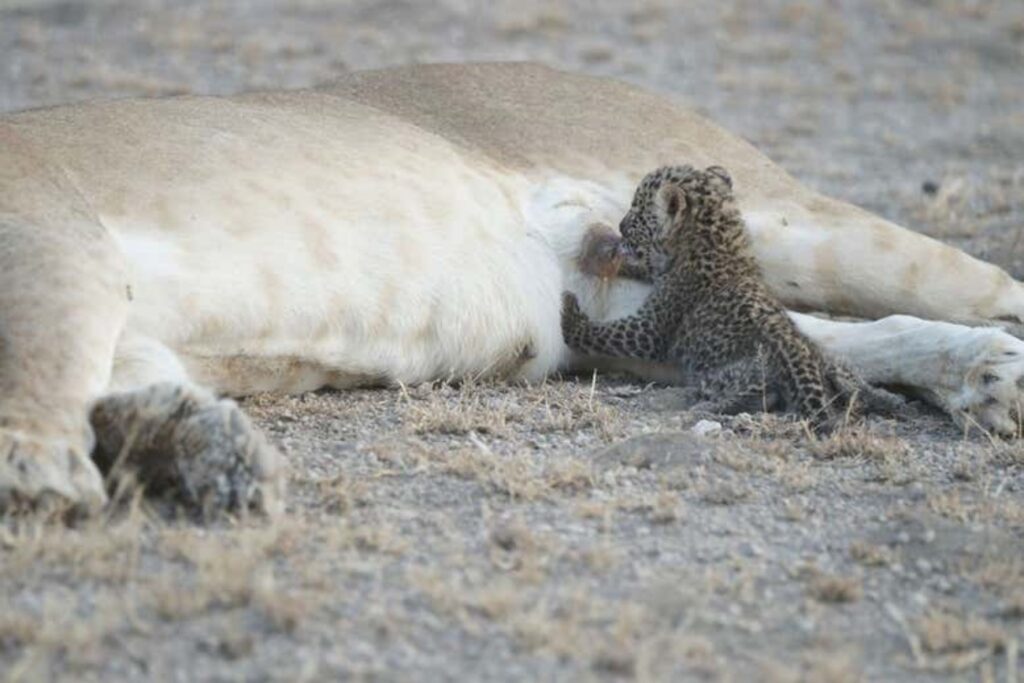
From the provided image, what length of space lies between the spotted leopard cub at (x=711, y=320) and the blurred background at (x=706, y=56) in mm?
2968

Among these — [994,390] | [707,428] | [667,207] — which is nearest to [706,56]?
[667,207]

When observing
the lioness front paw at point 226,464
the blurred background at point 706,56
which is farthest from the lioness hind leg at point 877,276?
the blurred background at point 706,56

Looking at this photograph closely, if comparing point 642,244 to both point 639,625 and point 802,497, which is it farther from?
point 639,625

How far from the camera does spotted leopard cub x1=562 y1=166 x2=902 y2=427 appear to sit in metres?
5.11

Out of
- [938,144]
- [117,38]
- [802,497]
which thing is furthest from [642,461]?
[117,38]

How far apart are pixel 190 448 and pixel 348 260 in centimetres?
133

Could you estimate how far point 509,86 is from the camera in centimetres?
634

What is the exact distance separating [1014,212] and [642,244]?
115 inches

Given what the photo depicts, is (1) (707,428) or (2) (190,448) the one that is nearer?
(2) (190,448)

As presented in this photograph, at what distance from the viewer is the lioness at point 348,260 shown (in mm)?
4062

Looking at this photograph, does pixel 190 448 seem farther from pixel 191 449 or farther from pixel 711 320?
→ pixel 711 320

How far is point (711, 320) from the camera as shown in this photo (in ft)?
17.8

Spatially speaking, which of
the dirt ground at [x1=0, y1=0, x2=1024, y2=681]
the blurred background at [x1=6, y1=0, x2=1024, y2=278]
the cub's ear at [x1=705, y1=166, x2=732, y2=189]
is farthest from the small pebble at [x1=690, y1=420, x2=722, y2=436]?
the blurred background at [x1=6, y1=0, x2=1024, y2=278]

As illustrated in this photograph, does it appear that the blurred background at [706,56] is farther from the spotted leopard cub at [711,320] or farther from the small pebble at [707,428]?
the small pebble at [707,428]
